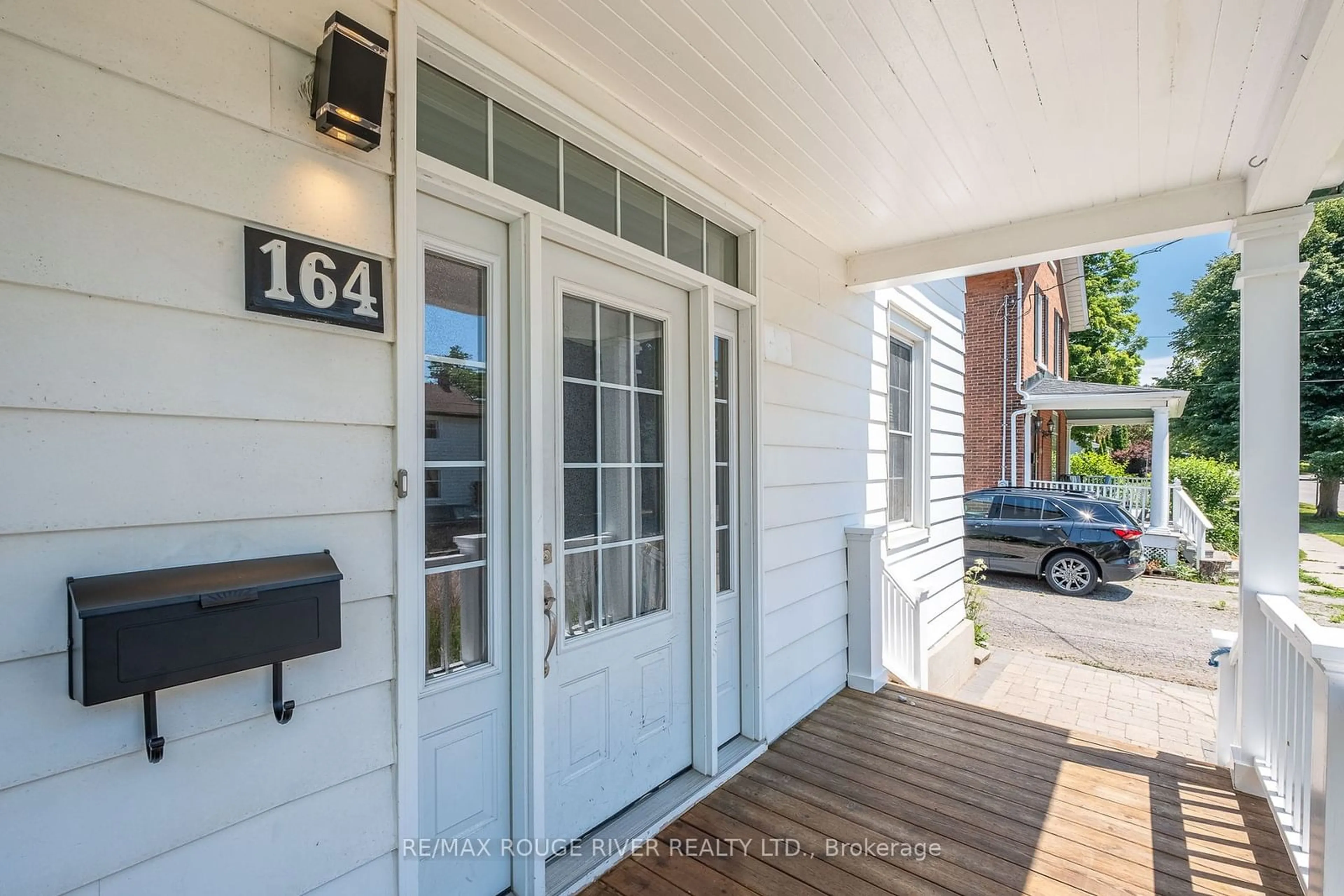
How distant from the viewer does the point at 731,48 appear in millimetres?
1788

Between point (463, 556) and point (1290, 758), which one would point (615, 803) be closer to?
point (463, 556)

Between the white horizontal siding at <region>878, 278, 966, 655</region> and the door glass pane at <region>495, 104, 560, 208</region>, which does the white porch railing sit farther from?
the door glass pane at <region>495, 104, 560, 208</region>

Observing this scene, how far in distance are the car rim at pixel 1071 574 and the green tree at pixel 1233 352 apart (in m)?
7.70

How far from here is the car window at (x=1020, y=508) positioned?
781 centimetres

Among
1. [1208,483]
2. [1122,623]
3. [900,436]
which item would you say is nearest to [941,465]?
[900,436]

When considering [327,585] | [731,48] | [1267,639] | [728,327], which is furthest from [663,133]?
[1267,639]

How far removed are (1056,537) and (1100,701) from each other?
3609mm

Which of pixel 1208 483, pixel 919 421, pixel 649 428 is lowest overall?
pixel 1208 483

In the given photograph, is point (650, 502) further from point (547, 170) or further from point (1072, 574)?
point (1072, 574)

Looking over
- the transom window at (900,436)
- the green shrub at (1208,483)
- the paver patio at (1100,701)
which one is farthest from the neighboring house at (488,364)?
the green shrub at (1208,483)

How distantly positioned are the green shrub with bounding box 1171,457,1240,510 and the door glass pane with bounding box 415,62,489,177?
13022mm

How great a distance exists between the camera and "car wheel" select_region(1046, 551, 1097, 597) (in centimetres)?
749

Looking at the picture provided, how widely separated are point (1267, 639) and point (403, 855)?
3.15 meters

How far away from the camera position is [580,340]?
2100 millimetres
